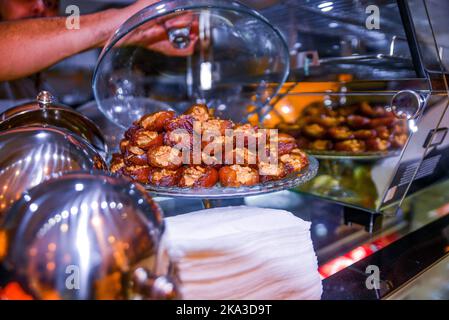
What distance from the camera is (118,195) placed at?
15.7 inches

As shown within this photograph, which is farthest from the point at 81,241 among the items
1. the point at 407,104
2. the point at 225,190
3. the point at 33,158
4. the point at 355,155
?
the point at 355,155

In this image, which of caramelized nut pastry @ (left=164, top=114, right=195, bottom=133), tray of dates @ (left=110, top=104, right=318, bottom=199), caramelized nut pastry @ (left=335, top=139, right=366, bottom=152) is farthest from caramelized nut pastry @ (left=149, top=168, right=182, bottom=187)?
caramelized nut pastry @ (left=335, top=139, right=366, bottom=152)

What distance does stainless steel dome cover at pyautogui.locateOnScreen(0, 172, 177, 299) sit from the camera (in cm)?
35

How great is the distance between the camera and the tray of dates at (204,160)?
75 centimetres

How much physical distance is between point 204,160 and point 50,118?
343 millimetres

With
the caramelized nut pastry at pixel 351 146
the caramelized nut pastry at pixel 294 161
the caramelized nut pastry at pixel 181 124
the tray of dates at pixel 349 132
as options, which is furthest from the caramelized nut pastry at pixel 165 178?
the caramelized nut pastry at pixel 351 146

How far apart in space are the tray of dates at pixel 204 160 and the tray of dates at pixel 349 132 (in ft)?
1.11

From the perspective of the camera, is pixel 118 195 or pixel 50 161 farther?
pixel 50 161

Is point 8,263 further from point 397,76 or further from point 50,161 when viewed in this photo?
point 397,76

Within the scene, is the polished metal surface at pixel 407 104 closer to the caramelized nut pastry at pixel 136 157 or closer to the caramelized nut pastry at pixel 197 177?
the caramelized nut pastry at pixel 197 177

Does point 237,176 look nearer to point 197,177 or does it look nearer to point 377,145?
point 197,177

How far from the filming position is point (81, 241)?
0.36 meters

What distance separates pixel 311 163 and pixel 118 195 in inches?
25.8
